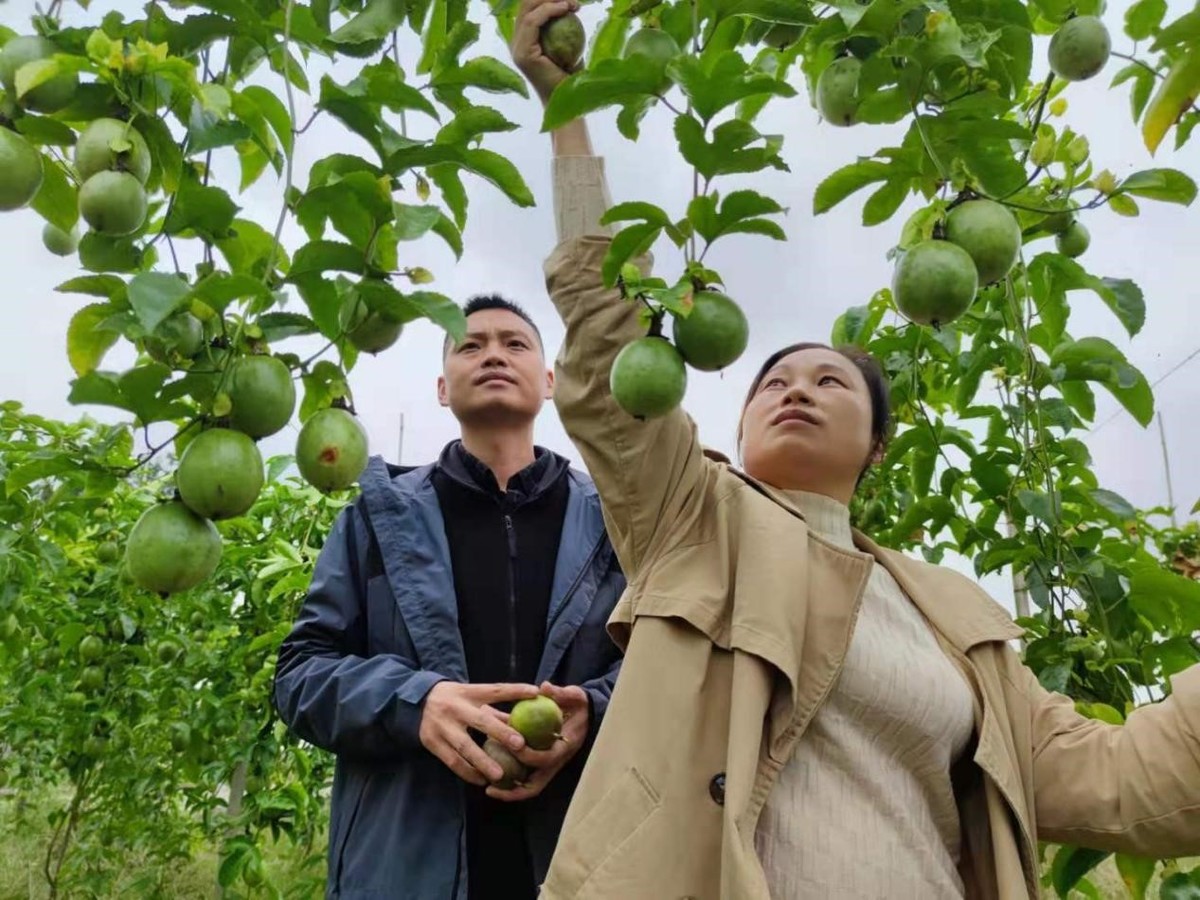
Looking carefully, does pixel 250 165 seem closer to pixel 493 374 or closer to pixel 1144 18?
pixel 493 374

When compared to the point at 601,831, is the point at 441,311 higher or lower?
higher

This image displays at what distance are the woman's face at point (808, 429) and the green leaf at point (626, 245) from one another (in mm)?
663

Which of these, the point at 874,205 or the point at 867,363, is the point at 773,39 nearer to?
the point at 874,205

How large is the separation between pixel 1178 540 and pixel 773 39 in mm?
1551

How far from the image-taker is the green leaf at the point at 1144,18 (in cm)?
145

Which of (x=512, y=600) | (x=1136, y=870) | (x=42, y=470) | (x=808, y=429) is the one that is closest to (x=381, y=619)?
(x=512, y=600)

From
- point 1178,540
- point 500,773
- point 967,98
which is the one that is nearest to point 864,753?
point 500,773

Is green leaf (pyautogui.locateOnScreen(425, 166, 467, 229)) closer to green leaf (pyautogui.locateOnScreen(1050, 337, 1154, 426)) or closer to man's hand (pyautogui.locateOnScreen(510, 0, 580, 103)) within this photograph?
man's hand (pyautogui.locateOnScreen(510, 0, 580, 103))

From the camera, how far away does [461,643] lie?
5.69ft

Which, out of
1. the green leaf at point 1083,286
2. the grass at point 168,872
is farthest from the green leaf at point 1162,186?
the grass at point 168,872

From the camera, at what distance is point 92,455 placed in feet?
3.78

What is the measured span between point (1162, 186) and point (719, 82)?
2.71 feet

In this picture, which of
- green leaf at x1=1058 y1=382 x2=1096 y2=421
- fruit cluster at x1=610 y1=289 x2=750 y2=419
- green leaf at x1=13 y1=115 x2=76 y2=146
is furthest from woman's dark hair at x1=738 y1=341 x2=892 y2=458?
green leaf at x1=13 y1=115 x2=76 y2=146

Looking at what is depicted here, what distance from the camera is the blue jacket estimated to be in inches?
62.0
